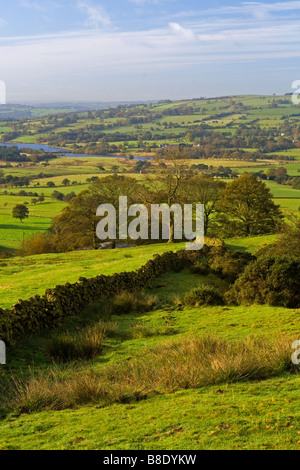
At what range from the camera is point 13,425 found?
739 cm

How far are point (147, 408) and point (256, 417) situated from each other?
74.5 inches

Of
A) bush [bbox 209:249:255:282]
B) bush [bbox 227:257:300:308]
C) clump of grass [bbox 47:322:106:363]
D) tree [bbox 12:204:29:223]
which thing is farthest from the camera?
tree [bbox 12:204:29:223]

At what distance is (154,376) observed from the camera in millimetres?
8852

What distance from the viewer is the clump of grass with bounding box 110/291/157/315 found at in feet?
56.8

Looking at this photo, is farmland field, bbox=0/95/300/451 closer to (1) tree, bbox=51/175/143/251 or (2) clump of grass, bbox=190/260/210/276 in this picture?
(2) clump of grass, bbox=190/260/210/276

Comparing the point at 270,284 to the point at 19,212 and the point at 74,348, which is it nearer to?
the point at 74,348

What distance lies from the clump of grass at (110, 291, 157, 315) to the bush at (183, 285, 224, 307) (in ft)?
4.87

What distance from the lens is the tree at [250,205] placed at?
4962 cm

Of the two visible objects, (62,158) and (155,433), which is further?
(62,158)

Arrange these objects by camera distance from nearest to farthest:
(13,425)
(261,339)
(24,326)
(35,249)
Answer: (13,425)
(261,339)
(24,326)
(35,249)

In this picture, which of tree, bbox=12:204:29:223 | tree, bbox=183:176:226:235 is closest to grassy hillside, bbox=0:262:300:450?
tree, bbox=183:176:226:235
